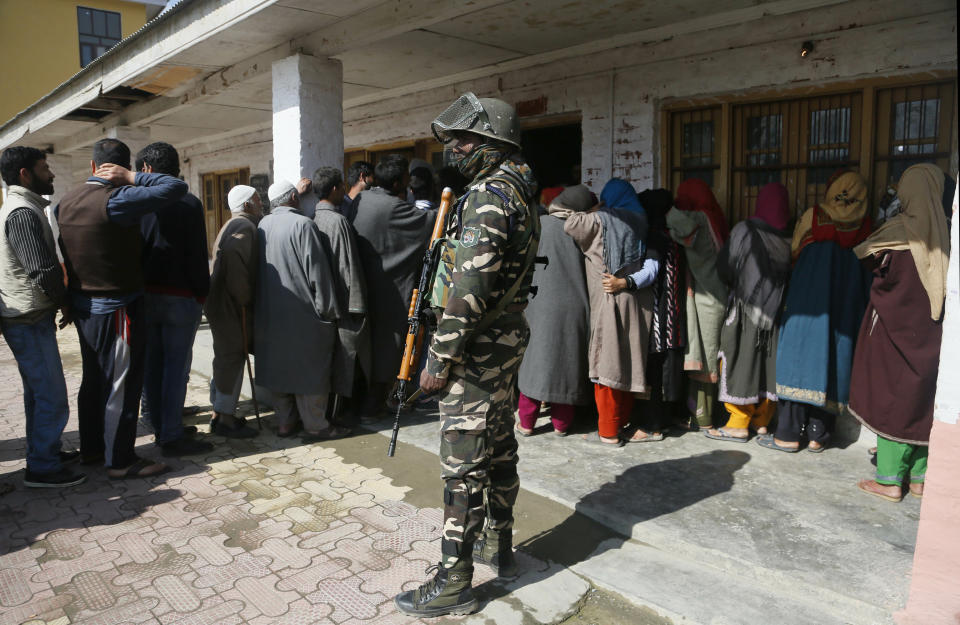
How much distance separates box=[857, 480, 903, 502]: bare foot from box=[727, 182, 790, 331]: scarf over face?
3.67 feet

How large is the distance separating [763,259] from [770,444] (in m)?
1.24

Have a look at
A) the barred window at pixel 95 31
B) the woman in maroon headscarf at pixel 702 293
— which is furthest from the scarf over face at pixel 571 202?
the barred window at pixel 95 31

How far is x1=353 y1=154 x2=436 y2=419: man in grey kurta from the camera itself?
16.0 feet

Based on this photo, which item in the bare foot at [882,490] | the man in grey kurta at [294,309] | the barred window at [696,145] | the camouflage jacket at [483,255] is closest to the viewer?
the camouflage jacket at [483,255]

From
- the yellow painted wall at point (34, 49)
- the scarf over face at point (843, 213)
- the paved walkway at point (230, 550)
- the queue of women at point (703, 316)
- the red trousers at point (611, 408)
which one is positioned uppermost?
the yellow painted wall at point (34, 49)

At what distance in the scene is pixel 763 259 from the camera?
435 centimetres

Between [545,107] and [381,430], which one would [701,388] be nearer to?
[381,430]

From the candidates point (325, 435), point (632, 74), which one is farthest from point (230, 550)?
point (632, 74)

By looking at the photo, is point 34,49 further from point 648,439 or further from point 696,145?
point 648,439

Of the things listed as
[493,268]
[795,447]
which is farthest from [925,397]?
[493,268]

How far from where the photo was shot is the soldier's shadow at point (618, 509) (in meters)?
2.96

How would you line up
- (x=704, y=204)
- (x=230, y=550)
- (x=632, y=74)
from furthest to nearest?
(x=632, y=74), (x=704, y=204), (x=230, y=550)

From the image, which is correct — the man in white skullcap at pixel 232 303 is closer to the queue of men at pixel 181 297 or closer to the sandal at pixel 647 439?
the queue of men at pixel 181 297

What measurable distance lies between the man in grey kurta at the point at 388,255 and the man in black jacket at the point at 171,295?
1168 millimetres
